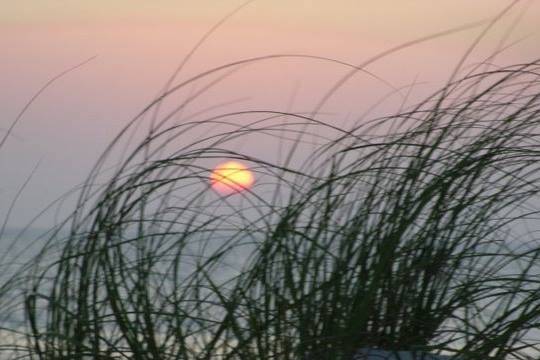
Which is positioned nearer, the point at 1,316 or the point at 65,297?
the point at 65,297

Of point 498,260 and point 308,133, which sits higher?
point 308,133

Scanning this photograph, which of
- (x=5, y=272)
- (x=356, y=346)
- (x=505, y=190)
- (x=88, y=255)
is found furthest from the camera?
(x=5, y=272)

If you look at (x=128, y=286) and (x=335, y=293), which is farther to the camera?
(x=128, y=286)

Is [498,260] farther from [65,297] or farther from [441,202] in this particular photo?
[65,297]

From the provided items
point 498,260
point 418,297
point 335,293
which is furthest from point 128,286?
point 498,260

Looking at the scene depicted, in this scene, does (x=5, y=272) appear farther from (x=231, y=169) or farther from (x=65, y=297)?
(x=231, y=169)

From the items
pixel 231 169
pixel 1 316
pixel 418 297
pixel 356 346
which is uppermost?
pixel 231 169

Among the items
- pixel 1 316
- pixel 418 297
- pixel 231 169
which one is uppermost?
pixel 231 169

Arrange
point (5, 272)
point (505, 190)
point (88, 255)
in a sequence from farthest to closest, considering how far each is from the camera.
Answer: point (5, 272), point (505, 190), point (88, 255)

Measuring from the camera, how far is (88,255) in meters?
1.66

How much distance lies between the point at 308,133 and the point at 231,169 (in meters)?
0.19

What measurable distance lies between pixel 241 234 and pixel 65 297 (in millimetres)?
347

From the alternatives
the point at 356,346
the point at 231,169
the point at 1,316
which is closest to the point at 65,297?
the point at 1,316

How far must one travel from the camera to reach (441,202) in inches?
63.3
